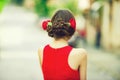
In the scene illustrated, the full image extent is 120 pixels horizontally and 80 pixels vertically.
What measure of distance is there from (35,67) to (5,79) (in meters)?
2.07

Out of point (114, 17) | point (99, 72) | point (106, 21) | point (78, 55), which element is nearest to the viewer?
point (78, 55)

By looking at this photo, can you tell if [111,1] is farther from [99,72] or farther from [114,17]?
[99,72]

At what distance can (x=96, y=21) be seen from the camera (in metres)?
20.6

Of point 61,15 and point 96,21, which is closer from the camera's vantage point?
point 61,15

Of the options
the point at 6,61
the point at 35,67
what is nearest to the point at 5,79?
the point at 35,67

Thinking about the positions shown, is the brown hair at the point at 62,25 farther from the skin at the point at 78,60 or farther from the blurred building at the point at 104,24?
the blurred building at the point at 104,24

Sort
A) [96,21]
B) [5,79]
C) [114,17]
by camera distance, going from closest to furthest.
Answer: [5,79], [114,17], [96,21]

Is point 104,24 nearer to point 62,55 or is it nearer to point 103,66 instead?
point 103,66

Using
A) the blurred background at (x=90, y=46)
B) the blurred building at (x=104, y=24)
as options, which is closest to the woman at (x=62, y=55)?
the blurred background at (x=90, y=46)

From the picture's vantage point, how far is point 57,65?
451cm

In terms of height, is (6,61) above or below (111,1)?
below

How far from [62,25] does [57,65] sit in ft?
1.34

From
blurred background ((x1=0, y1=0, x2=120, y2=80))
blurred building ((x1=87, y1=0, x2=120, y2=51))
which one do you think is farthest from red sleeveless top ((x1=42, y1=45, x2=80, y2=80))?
blurred building ((x1=87, y1=0, x2=120, y2=51))

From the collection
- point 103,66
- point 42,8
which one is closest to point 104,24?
point 103,66
